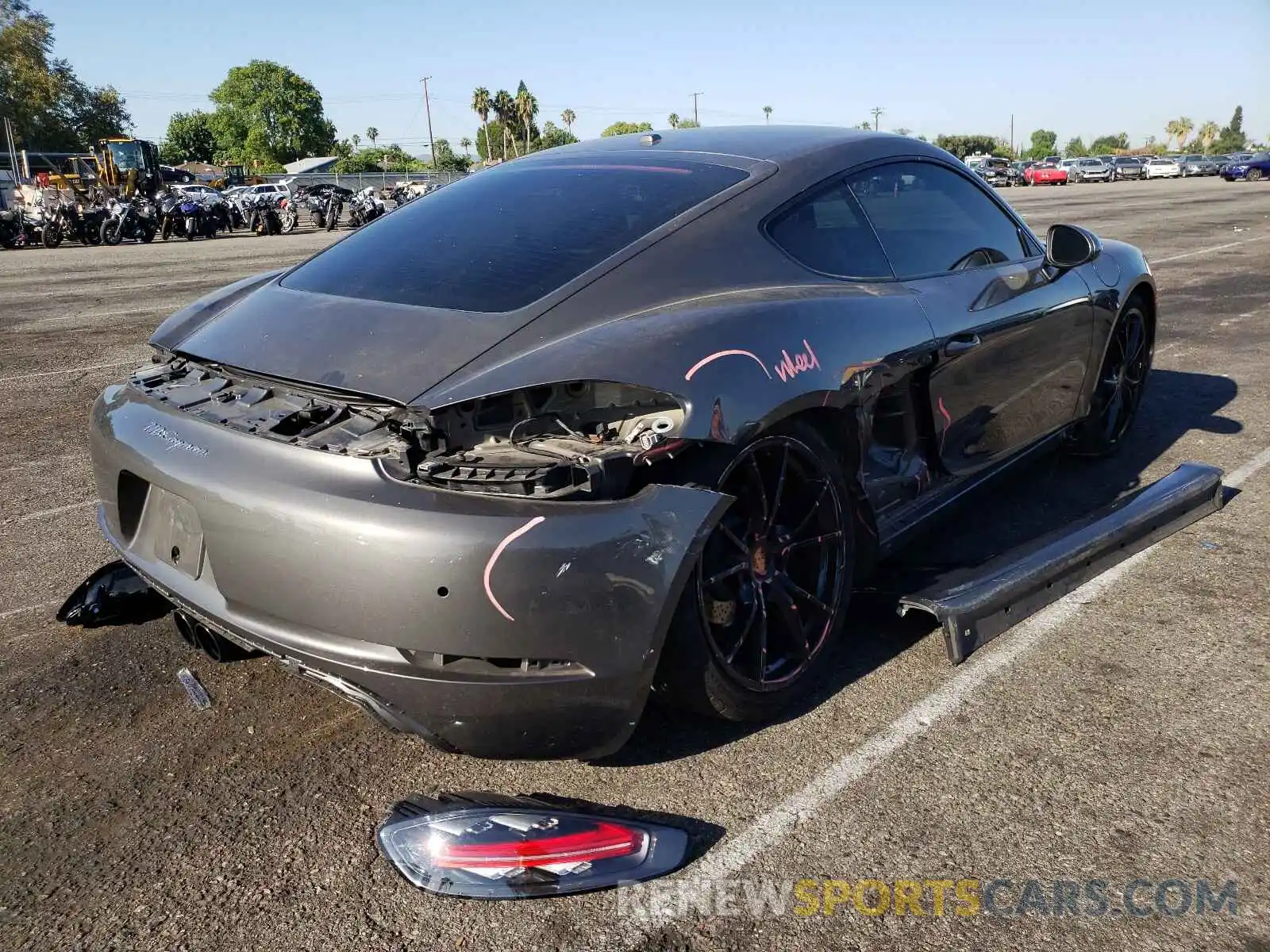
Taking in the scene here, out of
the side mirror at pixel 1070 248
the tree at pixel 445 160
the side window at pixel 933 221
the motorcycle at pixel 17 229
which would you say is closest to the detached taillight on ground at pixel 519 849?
the side window at pixel 933 221

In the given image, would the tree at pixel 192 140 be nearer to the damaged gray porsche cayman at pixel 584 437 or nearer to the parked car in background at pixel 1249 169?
the parked car in background at pixel 1249 169

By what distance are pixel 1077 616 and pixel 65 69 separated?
96.4m

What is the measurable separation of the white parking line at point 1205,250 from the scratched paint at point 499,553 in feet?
45.4

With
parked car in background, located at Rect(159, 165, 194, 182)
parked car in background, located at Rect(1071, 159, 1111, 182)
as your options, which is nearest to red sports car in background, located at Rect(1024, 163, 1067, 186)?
parked car in background, located at Rect(1071, 159, 1111, 182)

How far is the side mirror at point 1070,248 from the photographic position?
164 inches

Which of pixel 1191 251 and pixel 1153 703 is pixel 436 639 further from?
pixel 1191 251

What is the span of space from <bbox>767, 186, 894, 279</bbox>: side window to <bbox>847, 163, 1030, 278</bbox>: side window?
0.08 metres

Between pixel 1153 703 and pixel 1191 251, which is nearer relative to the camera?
pixel 1153 703

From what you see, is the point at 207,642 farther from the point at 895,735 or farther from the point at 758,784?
the point at 895,735

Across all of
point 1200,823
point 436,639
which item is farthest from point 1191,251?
point 436,639

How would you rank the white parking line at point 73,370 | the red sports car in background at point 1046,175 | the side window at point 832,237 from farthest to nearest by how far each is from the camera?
1. the red sports car in background at point 1046,175
2. the white parking line at point 73,370
3. the side window at point 832,237

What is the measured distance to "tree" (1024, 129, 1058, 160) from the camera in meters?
150

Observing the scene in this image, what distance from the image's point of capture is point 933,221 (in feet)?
12.3

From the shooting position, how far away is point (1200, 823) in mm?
2379
